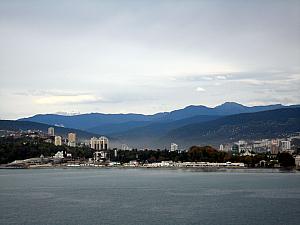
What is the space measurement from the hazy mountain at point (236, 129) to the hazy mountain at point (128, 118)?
44.0 meters

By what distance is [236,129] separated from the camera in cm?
9988

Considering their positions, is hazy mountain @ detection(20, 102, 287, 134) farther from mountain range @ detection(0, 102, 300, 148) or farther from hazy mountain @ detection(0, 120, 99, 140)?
hazy mountain @ detection(0, 120, 99, 140)

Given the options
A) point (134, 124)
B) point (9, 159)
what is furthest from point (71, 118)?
point (9, 159)

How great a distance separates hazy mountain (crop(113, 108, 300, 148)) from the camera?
305ft

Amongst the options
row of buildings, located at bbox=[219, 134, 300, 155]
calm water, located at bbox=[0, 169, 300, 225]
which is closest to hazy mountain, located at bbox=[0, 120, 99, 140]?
row of buildings, located at bbox=[219, 134, 300, 155]

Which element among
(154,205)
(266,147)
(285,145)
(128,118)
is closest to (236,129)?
(266,147)

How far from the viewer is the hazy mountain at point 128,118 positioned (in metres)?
162

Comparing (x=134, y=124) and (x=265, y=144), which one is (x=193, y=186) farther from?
(x=134, y=124)

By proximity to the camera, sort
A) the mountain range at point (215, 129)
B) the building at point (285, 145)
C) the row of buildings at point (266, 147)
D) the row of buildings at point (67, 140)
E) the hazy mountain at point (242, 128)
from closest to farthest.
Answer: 1. the row of buildings at point (266, 147)
2. the building at point (285, 145)
3. the row of buildings at point (67, 140)
4. the hazy mountain at point (242, 128)
5. the mountain range at point (215, 129)

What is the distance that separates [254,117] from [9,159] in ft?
194

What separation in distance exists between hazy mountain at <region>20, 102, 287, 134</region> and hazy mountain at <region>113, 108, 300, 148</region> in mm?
43980

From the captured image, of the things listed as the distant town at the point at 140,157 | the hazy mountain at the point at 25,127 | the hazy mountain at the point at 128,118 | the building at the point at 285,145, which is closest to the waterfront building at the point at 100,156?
the distant town at the point at 140,157

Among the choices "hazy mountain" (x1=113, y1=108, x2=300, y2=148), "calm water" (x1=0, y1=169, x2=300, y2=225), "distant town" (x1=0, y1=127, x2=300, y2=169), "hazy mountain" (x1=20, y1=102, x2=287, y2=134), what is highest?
"hazy mountain" (x1=20, y1=102, x2=287, y2=134)

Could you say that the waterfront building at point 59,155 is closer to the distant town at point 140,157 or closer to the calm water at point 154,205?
the distant town at point 140,157
